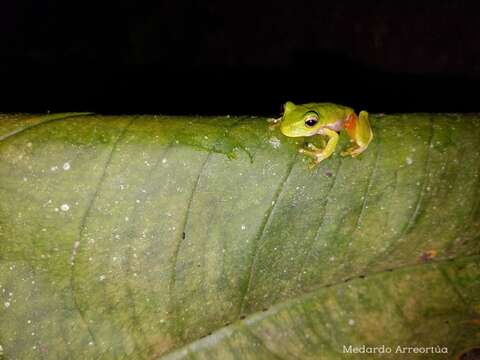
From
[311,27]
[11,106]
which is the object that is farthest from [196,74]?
[11,106]

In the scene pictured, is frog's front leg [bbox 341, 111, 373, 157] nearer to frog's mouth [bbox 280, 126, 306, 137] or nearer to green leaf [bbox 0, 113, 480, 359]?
green leaf [bbox 0, 113, 480, 359]

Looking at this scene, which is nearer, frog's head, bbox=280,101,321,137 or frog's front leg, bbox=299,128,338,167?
frog's front leg, bbox=299,128,338,167

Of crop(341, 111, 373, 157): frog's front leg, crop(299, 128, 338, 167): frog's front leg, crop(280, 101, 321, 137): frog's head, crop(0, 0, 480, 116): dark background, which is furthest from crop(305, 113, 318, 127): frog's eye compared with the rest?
crop(0, 0, 480, 116): dark background

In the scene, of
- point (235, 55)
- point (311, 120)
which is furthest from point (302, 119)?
point (235, 55)

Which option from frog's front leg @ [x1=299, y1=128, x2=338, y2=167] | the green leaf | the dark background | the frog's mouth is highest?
the dark background

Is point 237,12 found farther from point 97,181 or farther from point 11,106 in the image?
point 97,181

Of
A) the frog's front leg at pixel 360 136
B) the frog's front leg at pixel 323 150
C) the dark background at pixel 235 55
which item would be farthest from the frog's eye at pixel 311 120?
the dark background at pixel 235 55

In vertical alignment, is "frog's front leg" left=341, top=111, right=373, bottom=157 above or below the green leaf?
above
